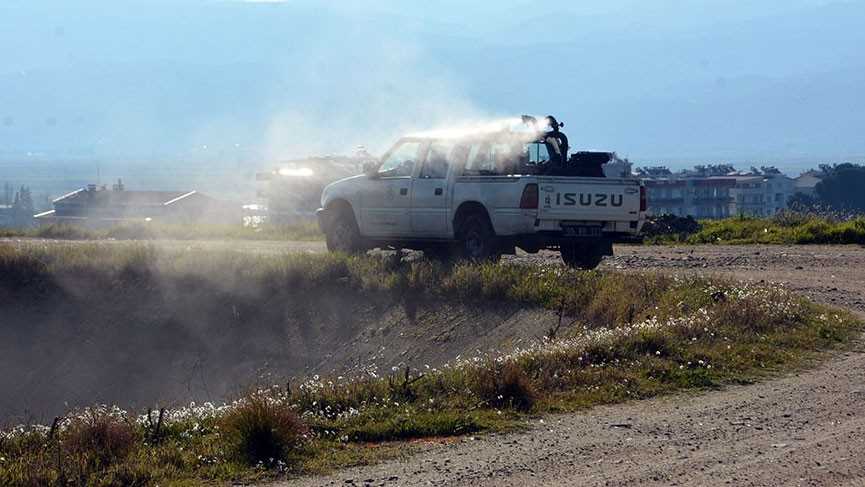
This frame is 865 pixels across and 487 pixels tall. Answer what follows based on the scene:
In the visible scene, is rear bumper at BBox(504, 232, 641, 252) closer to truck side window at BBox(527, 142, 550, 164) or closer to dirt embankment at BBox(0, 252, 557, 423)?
truck side window at BBox(527, 142, 550, 164)

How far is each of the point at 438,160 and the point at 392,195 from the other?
3.28ft

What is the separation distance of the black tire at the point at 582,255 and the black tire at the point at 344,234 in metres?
3.51

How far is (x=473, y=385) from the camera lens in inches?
396

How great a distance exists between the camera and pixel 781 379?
10.6 m

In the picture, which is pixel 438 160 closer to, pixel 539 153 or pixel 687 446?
pixel 539 153

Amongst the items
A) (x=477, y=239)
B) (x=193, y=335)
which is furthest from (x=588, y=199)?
(x=193, y=335)

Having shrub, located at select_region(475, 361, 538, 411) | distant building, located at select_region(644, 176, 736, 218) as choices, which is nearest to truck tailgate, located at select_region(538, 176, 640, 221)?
shrub, located at select_region(475, 361, 538, 411)

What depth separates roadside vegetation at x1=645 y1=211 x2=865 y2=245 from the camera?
23.6 m

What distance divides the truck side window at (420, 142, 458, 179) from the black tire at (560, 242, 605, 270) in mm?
2148

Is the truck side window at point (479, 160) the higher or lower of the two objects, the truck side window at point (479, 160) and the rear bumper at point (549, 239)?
the higher

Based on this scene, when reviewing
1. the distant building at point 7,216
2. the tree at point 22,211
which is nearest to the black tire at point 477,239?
the tree at point 22,211

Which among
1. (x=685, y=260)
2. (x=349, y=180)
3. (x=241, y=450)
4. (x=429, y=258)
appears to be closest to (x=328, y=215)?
(x=349, y=180)

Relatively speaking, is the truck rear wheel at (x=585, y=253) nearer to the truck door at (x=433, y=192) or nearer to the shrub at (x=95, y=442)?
the truck door at (x=433, y=192)

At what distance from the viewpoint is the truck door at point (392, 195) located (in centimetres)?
1914
